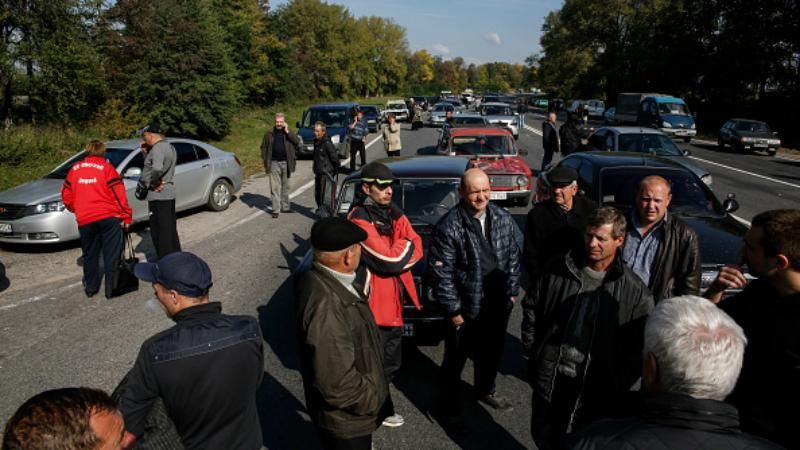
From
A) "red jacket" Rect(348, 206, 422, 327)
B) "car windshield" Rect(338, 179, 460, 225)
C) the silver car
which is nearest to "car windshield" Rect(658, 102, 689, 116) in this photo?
the silver car

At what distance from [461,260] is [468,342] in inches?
24.5

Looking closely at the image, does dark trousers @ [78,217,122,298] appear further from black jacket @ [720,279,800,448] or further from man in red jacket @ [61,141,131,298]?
black jacket @ [720,279,800,448]

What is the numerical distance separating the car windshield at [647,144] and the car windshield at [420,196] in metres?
7.48

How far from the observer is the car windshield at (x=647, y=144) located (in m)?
12.5

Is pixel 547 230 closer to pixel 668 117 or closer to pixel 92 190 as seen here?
pixel 92 190

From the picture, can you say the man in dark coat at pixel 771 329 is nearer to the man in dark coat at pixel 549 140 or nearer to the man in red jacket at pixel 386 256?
the man in red jacket at pixel 386 256

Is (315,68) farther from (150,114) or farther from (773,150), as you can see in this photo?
(773,150)

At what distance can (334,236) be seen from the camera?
103 inches

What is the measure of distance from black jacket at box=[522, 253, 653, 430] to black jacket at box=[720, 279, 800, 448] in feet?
1.91

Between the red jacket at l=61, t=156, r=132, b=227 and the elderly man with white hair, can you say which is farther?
the red jacket at l=61, t=156, r=132, b=227

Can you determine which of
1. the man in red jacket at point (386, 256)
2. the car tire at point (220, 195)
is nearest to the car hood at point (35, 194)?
the car tire at point (220, 195)

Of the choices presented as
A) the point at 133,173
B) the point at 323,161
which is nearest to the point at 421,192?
the point at 323,161

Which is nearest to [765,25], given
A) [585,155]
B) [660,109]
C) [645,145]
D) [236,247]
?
[660,109]

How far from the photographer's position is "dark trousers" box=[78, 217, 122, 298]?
262 inches
